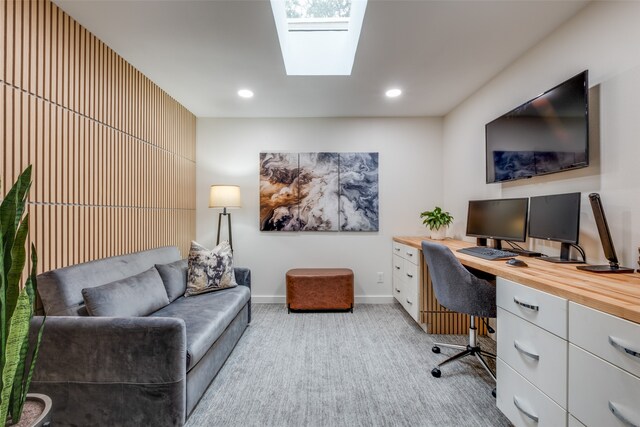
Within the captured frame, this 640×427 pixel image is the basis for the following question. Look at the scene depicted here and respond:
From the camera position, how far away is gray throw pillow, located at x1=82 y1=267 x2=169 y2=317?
1.58 meters

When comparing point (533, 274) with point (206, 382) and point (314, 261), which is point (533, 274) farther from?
point (314, 261)

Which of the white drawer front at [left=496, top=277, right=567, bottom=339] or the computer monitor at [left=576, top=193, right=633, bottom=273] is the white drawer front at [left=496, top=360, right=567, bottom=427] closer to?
the white drawer front at [left=496, top=277, right=567, bottom=339]

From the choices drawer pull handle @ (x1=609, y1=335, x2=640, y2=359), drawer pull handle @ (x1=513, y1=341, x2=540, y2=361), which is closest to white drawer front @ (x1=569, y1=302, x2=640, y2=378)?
drawer pull handle @ (x1=609, y1=335, x2=640, y2=359)

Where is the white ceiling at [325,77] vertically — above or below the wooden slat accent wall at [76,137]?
above

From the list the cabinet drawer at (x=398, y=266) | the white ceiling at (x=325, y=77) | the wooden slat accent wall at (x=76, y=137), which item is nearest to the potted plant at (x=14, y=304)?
the wooden slat accent wall at (x=76, y=137)

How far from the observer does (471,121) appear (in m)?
3.02

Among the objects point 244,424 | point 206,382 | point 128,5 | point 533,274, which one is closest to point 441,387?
point 533,274

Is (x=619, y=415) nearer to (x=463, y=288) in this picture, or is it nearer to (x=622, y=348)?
(x=622, y=348)

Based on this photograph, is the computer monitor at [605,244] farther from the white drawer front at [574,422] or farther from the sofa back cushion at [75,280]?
the sofa back cushion at [75,280]

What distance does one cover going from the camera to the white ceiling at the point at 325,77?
173 centimetres

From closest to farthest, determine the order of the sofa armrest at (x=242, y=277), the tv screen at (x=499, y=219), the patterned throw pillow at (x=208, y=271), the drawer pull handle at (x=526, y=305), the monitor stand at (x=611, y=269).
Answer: the drawer pull handle at (x=526, y=305) < the monitor stand at (x=611, y=269) < the tv screen at (x=499, y=219) < the patterned throw pillow at (x=208, y=271) < the sofa armrest at (x=242, y=277)

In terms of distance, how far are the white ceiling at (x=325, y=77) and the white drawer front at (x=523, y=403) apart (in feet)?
7.02

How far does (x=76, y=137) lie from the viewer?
1893mm

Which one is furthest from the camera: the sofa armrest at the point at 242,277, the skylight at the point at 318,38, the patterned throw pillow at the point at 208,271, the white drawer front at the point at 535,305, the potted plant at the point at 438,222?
the potted plant at the point at 438,222
